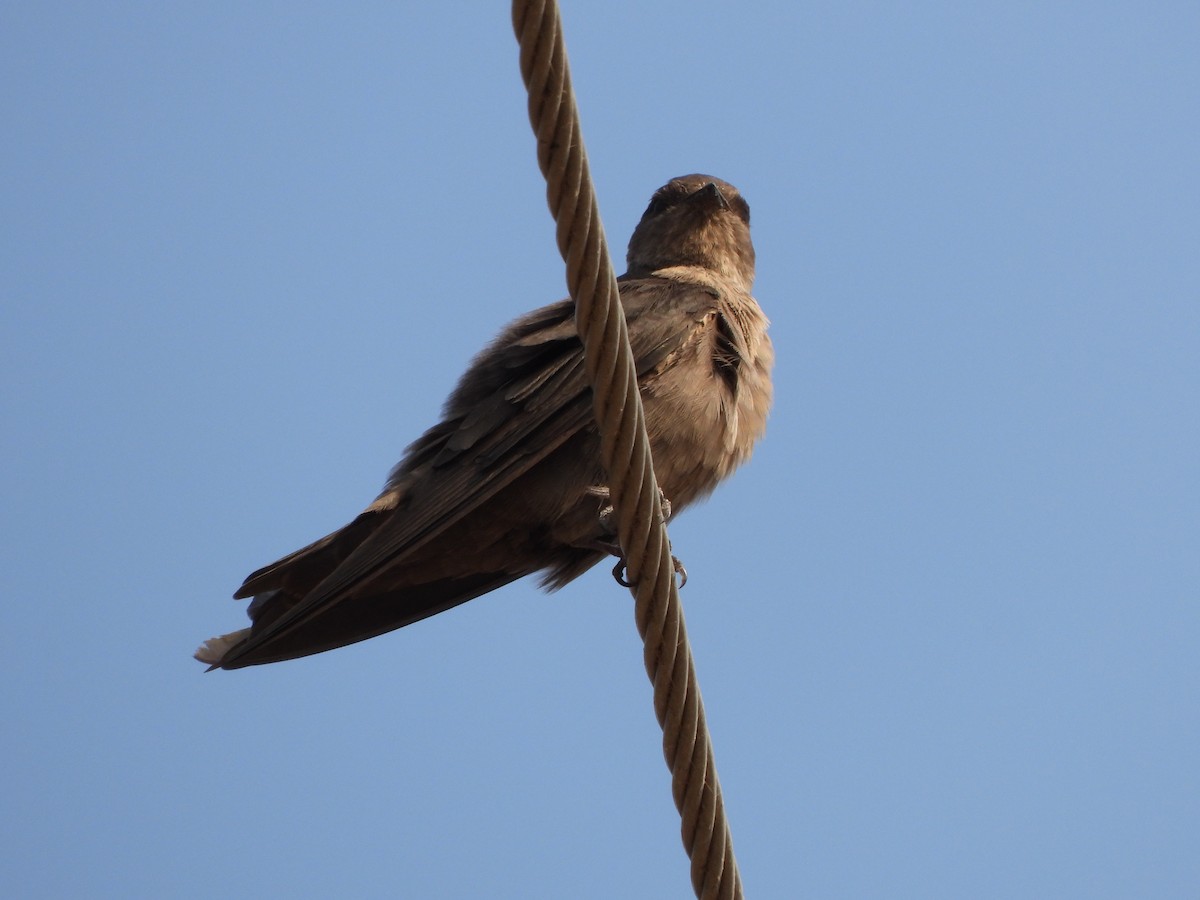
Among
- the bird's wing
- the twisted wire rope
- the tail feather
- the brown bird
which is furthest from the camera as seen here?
the tail feather

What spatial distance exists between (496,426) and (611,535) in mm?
628

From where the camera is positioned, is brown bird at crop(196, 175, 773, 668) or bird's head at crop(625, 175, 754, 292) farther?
bird's head at crop(625, 175, 754, 292)

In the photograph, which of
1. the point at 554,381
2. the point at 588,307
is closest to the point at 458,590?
the point at 554,381

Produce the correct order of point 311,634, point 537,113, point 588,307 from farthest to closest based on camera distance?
Answer: point 311,634 < point 588,307 < point 537,113

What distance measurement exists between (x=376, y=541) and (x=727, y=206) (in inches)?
116

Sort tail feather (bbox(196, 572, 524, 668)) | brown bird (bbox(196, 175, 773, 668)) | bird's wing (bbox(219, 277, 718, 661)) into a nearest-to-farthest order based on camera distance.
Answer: bird's wing (bbox(219, 277, 718, 661))
brown bird (bbox(196, 175, 773, 668))
tail feather (bbox(196, 572, 524, 668))

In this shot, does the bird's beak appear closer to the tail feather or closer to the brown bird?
the brown bird

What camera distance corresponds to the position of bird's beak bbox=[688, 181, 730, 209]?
6.88 meters

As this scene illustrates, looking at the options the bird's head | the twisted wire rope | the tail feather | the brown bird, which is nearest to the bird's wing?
the brown bird

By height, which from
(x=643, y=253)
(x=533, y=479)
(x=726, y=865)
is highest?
(x=643, y=253)

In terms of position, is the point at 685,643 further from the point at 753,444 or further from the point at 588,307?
the point at 753,444

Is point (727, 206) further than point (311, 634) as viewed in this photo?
Yes

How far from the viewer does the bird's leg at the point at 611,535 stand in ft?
16.4

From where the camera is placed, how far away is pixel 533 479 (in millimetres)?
5238
